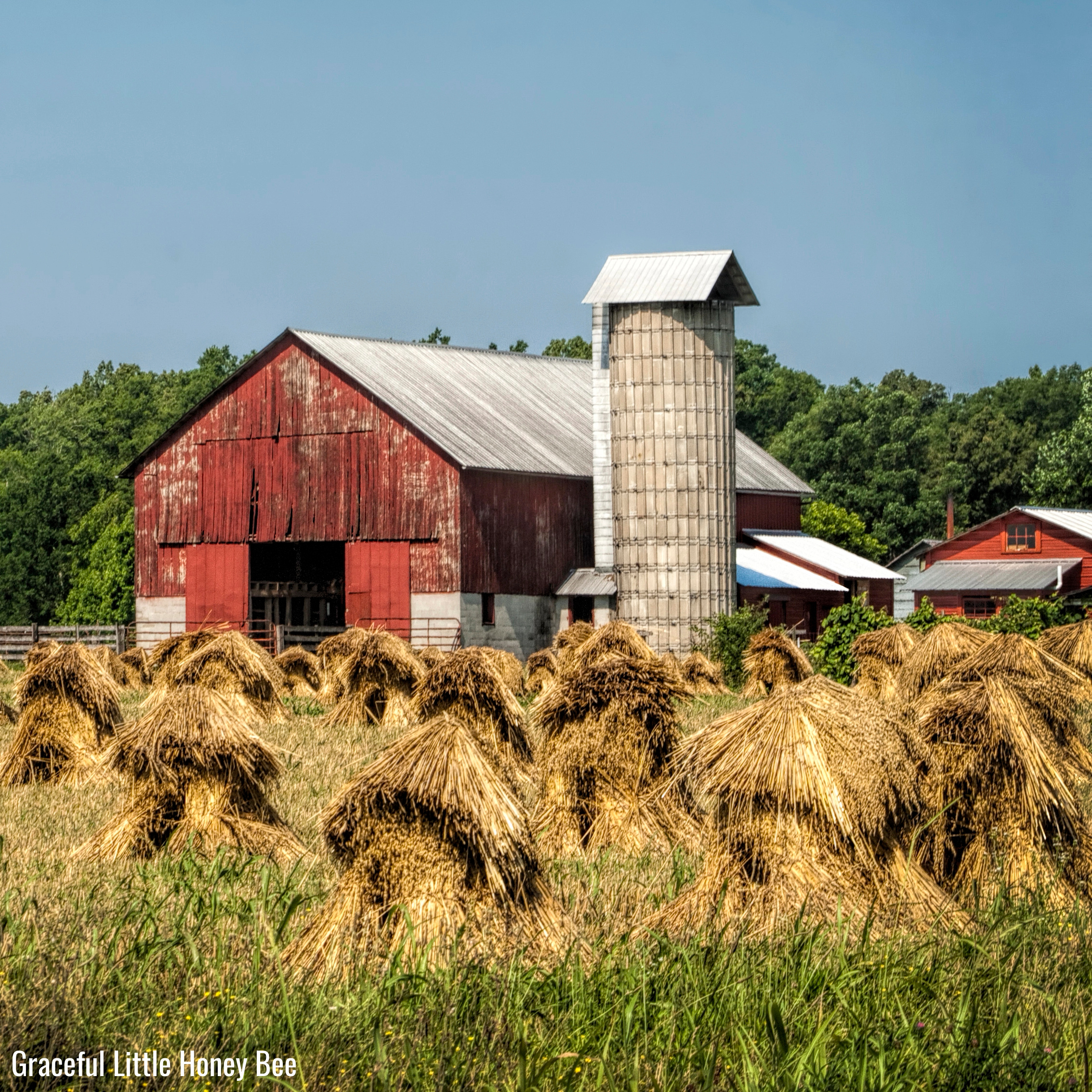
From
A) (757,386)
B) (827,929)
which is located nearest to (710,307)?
(827,929)

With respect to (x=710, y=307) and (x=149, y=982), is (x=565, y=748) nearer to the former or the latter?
(x=149, y=982)

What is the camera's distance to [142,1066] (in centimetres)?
631

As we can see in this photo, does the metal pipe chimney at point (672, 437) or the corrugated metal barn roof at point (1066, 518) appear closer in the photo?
the metal pipe chimney at point (672, 437)

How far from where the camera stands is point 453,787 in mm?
8883

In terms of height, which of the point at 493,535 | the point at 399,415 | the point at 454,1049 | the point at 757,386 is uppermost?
the point at 757,386

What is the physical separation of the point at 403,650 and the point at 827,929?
1733 cm

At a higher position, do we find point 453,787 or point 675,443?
point 675,443

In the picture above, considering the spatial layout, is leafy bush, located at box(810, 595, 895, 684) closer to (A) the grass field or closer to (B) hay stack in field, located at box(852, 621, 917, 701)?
(B) hay stack in field, located at box(852, 621, 917, 701)

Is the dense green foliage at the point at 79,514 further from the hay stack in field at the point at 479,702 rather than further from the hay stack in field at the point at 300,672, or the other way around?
the hay stack in field at the point at 479,702

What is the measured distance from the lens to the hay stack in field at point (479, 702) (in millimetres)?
17250

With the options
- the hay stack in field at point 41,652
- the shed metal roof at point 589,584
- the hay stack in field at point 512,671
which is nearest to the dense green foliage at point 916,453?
the shed metal roof at point 589,584

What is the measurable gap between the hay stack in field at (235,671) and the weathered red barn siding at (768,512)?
117 feet

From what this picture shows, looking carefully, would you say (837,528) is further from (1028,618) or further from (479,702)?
(479,702)

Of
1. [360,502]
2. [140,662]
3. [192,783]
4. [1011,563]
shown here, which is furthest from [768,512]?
[192,783]
